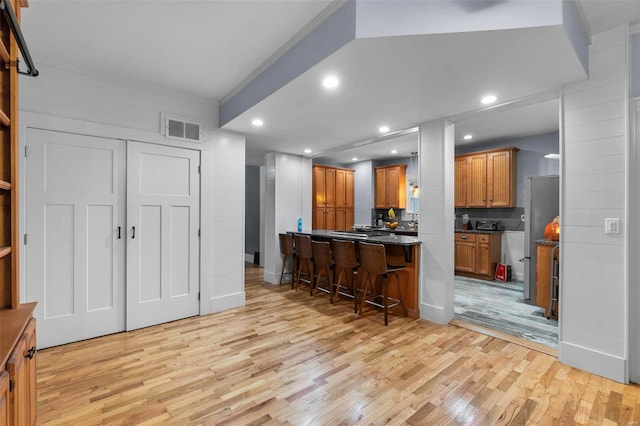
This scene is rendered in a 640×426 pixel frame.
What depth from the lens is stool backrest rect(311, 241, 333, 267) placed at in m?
4.27

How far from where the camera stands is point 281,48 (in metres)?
2.63

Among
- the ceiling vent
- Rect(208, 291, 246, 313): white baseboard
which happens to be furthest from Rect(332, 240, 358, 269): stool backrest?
the ceiling vent

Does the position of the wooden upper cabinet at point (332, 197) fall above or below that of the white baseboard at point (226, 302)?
above

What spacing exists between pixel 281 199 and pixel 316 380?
3576 mm

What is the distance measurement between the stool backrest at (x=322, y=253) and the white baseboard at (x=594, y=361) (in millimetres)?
2623

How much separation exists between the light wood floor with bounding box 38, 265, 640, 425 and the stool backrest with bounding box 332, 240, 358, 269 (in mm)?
821

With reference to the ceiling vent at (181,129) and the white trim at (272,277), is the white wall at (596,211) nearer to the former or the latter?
the ceiling vent at (181,129)

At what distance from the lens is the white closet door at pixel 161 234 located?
332 cm

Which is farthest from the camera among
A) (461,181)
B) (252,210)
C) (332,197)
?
(252,210)

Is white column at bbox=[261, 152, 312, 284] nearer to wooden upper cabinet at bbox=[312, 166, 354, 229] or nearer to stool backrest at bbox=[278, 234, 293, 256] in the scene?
stool backrest at bbox=[278, 234, 293, 256]

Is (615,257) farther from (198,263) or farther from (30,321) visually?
(198,263)

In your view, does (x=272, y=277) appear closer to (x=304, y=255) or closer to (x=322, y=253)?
(x=304, y=255)

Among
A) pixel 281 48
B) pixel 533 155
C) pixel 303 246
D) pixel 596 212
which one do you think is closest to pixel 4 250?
pixel 281 48

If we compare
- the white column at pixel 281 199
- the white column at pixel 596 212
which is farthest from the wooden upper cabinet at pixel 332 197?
the white column at pixel 596 212
